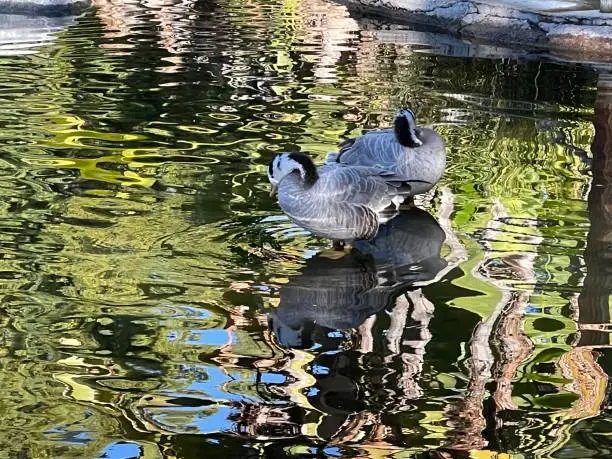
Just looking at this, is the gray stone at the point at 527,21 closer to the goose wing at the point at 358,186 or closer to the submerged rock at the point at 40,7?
the submerged rock at the point at 40,7

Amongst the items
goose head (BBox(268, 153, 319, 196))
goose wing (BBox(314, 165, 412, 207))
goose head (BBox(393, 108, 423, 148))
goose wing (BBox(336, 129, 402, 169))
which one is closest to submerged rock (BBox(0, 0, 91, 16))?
goose wing (BBox(336, 129, 402, 169))

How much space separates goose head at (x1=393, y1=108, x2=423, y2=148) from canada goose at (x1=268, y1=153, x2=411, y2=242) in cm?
85

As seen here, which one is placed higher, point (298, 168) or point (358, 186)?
point (298, 168)

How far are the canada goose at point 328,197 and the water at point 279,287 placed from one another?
23 cm

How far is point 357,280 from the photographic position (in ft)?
19.1

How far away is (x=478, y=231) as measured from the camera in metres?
6.58

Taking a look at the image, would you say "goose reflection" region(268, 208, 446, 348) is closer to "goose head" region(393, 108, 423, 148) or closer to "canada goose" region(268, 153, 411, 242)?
"canada goose" region(268, 153, 411, 242)

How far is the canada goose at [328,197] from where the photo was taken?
19.4 feet

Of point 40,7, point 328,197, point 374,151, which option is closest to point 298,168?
point 328,197

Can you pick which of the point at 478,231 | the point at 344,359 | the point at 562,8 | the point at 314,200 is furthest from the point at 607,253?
the point at 562,8

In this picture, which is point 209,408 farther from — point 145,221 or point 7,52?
point 7,52

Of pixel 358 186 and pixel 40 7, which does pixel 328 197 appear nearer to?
pixel 358 186

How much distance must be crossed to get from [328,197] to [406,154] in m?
1.22

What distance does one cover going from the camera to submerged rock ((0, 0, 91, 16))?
1672 cm
